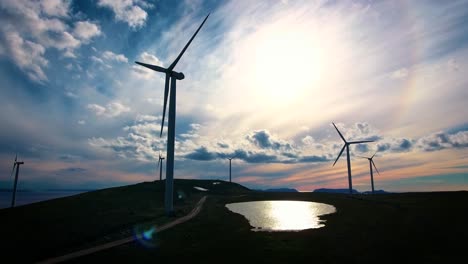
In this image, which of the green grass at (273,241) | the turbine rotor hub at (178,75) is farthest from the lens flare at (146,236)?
the turbine rotor hub at (178,75)

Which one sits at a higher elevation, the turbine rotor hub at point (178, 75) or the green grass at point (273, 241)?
the turbine rotor hub at point (178, 75)

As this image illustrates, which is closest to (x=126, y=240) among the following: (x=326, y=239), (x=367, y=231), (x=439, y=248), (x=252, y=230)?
(x=252, y=230)

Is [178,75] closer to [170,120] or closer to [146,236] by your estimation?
[170,120]

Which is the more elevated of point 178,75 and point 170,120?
point 178,75

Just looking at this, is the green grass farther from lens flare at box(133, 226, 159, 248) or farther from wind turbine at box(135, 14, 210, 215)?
wind turbine at box(135, 14, 210, 215)

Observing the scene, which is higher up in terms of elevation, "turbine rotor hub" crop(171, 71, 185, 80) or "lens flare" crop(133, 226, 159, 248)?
"turbine rotor hub" crop(171, 71, 185, 80)

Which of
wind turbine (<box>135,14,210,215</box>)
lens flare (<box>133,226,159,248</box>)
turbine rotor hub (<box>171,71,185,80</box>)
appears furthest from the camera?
turbine rotor hub (<box>171,71,185,80</box>)

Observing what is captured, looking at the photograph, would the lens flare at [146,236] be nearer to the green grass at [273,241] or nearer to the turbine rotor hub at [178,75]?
the green grass at [273,241]

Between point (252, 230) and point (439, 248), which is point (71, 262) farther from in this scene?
point (439, 248)

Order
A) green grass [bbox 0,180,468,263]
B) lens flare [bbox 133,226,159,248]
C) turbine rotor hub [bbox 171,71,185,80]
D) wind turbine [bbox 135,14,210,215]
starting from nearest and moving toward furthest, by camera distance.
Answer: green grass [bbox 0,180,468,263] < lens flare [bbox 133,226,159,248] < wind turbine [bbox 135,14,210,215] < turbine rotor hub [bbox 171,71,185,80]

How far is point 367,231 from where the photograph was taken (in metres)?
34.6

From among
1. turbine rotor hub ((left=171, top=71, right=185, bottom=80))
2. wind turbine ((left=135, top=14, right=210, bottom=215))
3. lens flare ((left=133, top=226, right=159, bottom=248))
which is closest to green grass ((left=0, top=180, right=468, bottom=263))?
lens flare ((left=133, top=226, right=159, bottom=248))

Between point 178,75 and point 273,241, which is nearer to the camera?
point 273,241

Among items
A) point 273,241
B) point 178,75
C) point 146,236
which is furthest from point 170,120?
point 273,241
